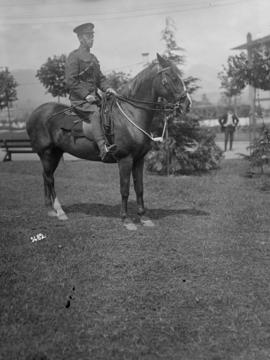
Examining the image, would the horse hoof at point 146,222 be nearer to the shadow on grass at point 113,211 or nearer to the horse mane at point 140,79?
the shadow on grass at point 113,211

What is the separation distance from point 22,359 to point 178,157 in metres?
12.1

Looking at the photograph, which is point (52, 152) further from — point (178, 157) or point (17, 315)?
point (178, 157)

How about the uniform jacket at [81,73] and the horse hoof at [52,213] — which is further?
the horse hoof at [52,213]

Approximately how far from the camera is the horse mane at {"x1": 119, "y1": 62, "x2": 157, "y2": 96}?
7977 millimetres

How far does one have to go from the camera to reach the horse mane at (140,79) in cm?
798

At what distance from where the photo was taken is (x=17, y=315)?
4559 millimetres

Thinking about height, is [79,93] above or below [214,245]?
above

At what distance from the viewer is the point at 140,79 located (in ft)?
26.7

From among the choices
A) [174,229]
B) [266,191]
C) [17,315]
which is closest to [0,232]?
[174,229]

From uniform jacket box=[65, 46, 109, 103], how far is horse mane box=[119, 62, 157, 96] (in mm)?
570

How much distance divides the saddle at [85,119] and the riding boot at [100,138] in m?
0.08

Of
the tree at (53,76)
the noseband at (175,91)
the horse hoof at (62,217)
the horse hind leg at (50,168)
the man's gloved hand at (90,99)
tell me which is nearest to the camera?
the noseband at (175,91)

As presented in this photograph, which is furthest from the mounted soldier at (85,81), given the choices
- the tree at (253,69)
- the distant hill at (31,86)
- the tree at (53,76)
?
the tree at (53,76)

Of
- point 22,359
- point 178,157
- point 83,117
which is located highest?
point 83,117
